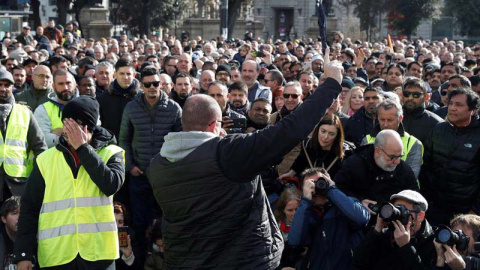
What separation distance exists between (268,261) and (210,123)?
0.85 m

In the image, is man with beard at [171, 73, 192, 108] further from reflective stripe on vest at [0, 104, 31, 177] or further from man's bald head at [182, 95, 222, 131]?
man's bald head at [182, 95, 222, 131]

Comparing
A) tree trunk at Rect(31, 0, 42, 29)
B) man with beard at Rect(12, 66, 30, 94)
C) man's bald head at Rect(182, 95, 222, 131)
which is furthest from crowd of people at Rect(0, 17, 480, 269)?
tree trunk at Rect(31, 0, 42, 29)

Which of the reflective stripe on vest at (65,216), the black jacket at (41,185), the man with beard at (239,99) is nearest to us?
the black jacket at (41,185)

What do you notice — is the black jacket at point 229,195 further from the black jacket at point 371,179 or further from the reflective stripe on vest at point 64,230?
the black jacket at point 371,179

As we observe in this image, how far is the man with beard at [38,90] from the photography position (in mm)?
10023

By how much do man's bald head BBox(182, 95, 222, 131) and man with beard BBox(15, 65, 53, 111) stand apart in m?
5.77

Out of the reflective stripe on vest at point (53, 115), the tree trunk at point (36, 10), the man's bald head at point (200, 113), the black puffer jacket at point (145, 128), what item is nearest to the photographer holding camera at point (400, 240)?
the man's bald head at point (200, 113)

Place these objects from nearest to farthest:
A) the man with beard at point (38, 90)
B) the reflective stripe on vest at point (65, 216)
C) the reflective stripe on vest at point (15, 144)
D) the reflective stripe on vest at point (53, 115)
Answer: the reflective stripe on vest at point (65, 216) < the reflective stripe on vest at point (15, 144) < the reflective stripe on vest at point (53, 115) < the man with beard at point (38, 90)

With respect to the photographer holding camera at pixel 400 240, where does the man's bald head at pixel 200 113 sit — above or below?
above

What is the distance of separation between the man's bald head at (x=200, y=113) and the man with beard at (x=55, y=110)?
3953mm

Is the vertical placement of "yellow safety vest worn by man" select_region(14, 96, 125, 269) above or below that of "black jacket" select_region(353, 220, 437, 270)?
above

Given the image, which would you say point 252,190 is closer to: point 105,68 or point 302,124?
point 302,124

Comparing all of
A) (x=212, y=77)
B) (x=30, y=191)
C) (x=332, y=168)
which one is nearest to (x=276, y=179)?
(x=332, y=168)

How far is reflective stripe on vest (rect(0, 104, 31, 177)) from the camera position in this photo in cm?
737
